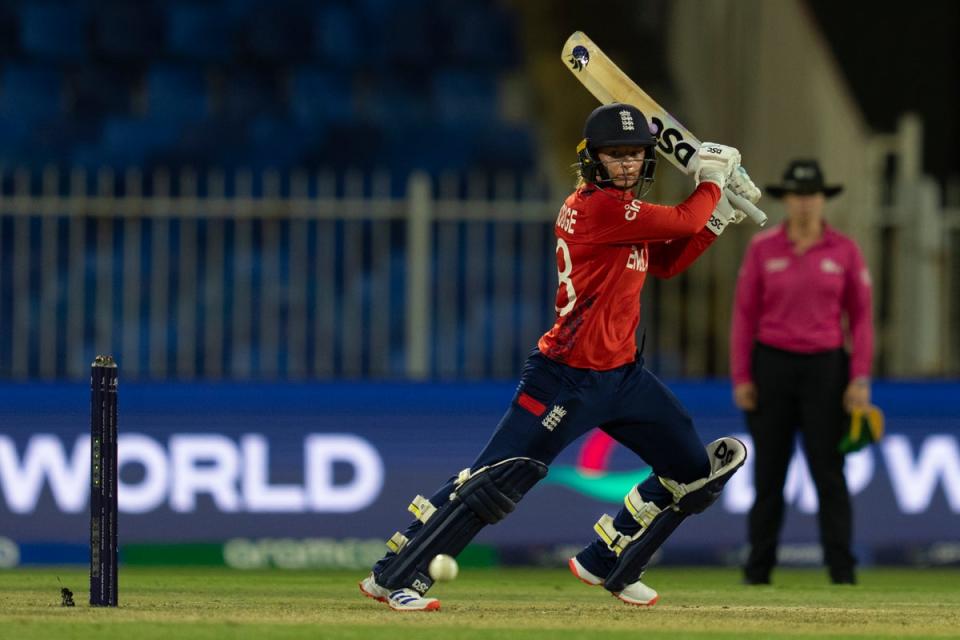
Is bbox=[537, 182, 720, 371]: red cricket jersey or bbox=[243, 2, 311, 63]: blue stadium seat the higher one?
bbox=[243, 2, 311, 63]: blue stadium seat

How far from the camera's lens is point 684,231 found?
652 cm

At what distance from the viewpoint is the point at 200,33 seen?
14.9m

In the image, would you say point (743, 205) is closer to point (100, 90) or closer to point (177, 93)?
point (177, 93)

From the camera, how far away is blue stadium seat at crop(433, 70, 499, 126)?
47.8 ft

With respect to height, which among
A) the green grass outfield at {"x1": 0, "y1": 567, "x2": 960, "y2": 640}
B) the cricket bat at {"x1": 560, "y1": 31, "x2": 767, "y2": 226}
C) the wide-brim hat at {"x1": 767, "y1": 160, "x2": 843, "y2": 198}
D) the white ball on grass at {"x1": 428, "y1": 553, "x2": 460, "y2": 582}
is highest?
the cricket bat at {"x1": 560, "y1": 31, "x2": 767, "y2": 226}

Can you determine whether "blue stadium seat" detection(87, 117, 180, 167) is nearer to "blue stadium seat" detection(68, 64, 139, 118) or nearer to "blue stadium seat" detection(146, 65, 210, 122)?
"blue stadium seat" detection(146, 65, 210, 122)

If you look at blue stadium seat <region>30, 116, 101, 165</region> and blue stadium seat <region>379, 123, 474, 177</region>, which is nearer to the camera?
blue stadium seat <region>379, 123, 474, 177</region>

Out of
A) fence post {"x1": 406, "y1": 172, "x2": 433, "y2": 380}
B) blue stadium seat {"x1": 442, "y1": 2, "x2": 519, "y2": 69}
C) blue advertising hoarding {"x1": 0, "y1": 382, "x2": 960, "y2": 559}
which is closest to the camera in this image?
blue advertising hoarding {"x1": 0, "y1": 382, "x2": 960, "y2": 559}

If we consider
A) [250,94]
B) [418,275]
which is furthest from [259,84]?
[418,275]

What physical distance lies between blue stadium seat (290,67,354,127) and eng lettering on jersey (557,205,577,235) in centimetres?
807

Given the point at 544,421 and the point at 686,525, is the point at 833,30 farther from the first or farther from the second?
the point at 544,421

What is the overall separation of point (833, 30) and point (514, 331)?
15.9 feet

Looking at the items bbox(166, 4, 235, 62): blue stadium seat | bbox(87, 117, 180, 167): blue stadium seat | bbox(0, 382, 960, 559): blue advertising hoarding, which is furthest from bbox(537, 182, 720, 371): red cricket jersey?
bbox(166, 4, 235, 62): blue stadium seat

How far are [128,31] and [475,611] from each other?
9260 mm
